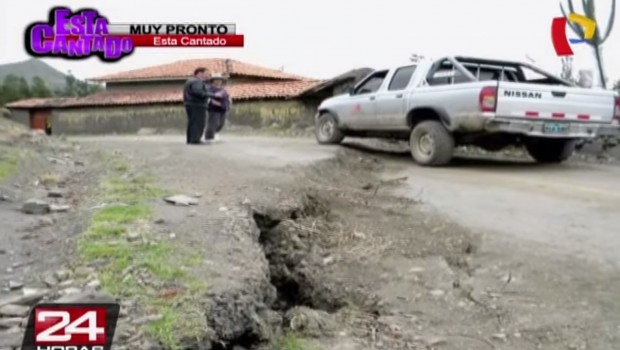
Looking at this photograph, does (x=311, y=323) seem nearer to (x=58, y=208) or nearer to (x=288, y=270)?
(x=288, y=270)

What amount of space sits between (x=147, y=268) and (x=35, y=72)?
2263 inches

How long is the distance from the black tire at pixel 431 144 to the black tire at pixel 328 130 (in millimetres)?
2559

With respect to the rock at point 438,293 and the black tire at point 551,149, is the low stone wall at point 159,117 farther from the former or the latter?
the rock at point 438,293

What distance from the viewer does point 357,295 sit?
421cm

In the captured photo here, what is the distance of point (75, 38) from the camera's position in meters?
11.2

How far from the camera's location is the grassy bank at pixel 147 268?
2863 mm

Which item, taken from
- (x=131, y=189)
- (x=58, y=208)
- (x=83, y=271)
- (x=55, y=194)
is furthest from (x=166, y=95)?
(x=83, y=271)

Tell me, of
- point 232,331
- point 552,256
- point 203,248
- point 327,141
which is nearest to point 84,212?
point 203,248

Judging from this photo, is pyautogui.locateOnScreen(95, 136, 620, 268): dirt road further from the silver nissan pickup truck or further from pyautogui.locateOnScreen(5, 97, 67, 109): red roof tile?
pyautogui.locateOnScreen(5, 97, 67, 109): red roof tile

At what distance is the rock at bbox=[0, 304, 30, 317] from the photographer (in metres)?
2.88

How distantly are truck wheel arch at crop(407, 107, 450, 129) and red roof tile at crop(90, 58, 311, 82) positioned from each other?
72.2 ft

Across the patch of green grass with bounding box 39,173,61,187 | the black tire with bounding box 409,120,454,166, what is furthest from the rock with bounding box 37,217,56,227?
the black tire with bounding box 409,120,454,166

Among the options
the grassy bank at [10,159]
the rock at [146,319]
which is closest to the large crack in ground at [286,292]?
the rock at [146,319]

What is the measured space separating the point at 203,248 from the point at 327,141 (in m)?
8.13
